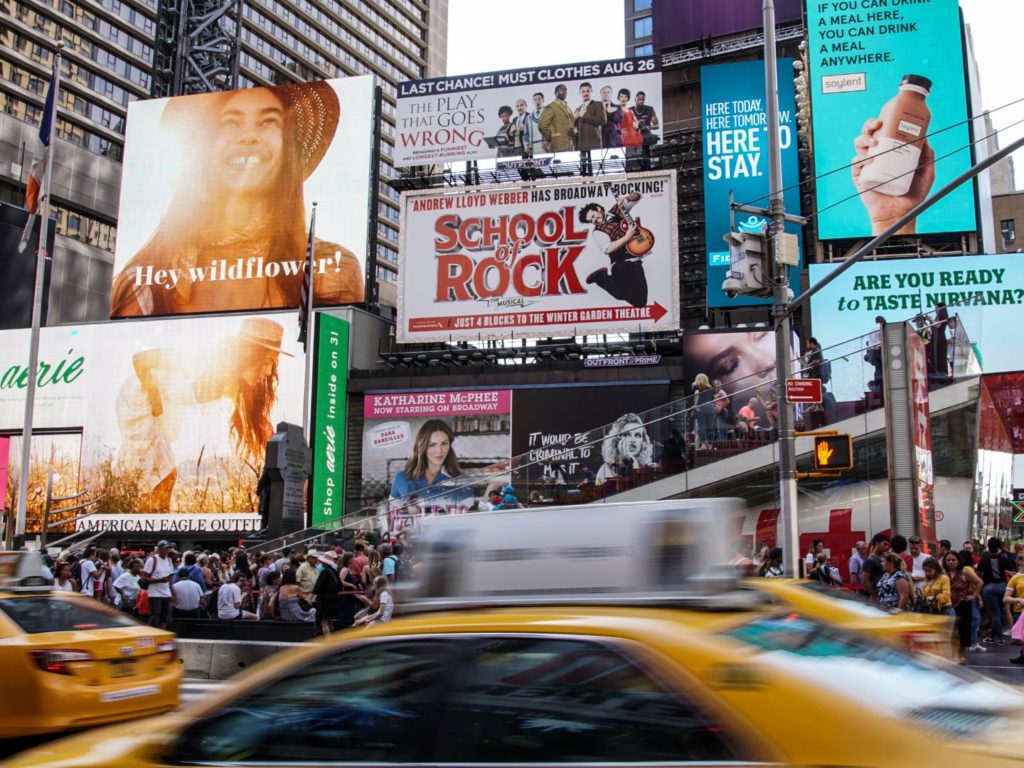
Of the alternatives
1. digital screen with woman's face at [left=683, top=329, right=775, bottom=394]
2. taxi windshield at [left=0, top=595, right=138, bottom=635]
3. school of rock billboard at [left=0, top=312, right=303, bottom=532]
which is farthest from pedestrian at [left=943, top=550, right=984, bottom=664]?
school of rock billboard at [left=0, top=312, right=303, bottom=532]

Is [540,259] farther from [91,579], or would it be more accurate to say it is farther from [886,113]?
[91,579]

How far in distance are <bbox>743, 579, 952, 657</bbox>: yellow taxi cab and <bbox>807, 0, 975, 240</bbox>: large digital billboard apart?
3503 cm

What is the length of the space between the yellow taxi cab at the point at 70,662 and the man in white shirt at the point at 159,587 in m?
7.40

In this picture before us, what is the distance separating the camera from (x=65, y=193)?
204 feet

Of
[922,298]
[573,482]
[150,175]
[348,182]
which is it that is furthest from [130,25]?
[573,482]

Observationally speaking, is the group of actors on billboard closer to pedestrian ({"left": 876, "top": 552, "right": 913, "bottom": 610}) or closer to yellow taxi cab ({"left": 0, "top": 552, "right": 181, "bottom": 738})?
pedestrian ({"left": 876, "top": 552, "right": 913, "bottom": 610})

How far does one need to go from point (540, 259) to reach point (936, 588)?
3084cm

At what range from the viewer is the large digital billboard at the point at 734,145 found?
141 feet

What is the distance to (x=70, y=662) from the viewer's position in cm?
812

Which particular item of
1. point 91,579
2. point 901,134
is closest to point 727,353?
point 901,134

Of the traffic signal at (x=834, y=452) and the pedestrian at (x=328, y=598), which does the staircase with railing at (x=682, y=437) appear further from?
the pedestrian at (x=328, y=598)

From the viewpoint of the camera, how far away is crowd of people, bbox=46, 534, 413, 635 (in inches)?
582

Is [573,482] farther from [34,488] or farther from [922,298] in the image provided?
[34,488]

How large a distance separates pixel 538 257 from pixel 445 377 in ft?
20.6
